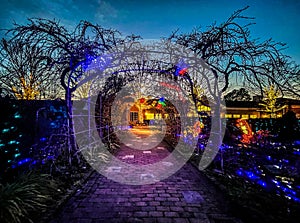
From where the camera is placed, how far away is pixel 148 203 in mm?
2941

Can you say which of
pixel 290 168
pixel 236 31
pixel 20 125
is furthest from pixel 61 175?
pixel 236 31

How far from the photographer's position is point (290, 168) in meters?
3.28

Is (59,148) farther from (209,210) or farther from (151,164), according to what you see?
(209,210)

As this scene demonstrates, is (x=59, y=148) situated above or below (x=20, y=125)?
below

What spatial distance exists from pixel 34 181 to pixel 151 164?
332cm

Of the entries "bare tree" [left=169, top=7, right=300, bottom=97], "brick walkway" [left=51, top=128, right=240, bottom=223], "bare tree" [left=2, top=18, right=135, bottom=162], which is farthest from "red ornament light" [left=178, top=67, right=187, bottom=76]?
"brick walkway" [left=51, top=128, right=240, bottom=223]

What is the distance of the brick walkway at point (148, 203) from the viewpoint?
97.7 inches

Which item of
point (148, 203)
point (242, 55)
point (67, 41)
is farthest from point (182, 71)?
point (148, 203)

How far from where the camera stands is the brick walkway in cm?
248

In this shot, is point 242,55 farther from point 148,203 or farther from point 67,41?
point 67,41

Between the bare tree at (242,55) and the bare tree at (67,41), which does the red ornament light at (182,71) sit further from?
the bare tree at (67,41)

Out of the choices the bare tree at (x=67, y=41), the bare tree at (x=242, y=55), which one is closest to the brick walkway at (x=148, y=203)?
the bare tree at (x=67, y=41)

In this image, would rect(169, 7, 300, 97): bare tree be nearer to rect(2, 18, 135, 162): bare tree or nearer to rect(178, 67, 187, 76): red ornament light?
rect(178, 67, 187, 76): red ornament light

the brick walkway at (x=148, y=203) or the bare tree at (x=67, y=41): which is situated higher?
the bare tree at (x=67, y=41)
